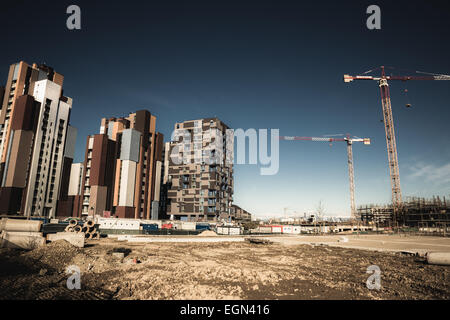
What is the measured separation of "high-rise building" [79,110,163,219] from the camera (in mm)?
77250

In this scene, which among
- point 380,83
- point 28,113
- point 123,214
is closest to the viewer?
point 28,113

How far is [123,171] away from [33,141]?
977 inches

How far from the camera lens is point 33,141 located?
219ft

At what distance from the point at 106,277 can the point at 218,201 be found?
8359 centimetres

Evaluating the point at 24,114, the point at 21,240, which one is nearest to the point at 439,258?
the point at 21,240

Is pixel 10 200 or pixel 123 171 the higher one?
pixel 123 171

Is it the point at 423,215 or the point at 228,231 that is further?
the point at 423,215

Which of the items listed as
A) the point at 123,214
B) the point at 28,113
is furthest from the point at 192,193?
the point at 28,113

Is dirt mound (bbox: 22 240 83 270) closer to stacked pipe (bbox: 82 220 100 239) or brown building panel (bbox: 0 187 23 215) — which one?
stacked pipe (bbox: 82 220 100 239)

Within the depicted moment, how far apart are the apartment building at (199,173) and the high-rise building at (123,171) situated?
11.7 meters

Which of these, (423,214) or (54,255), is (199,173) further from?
(54,255)

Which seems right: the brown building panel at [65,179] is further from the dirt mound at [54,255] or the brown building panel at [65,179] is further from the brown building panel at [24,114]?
the dirt mound at [54,255]

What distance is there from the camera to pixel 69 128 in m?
80.5
